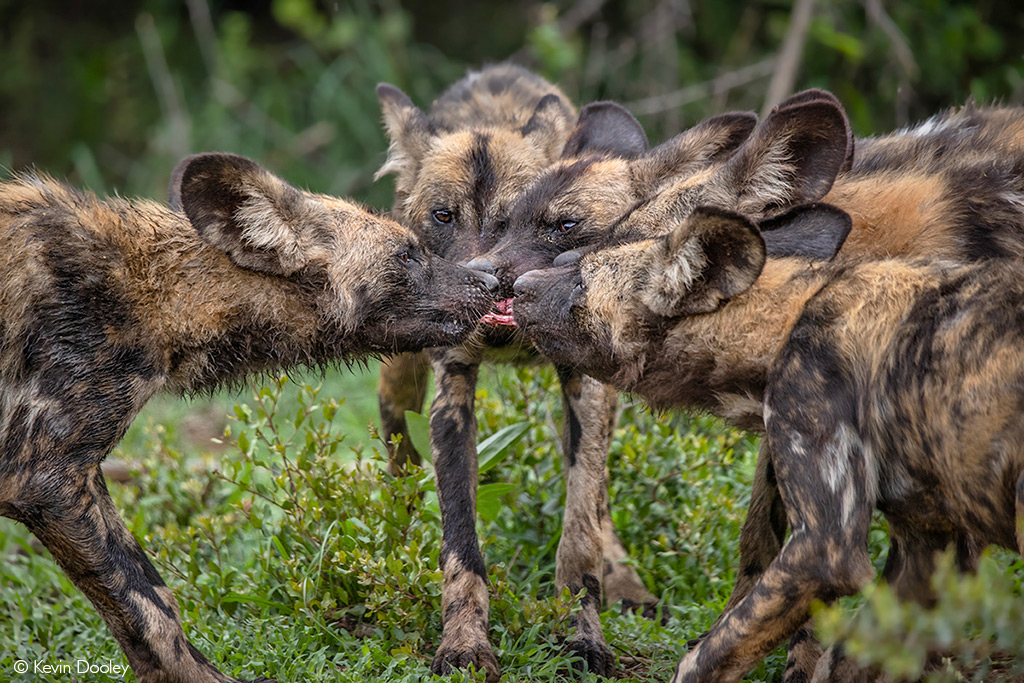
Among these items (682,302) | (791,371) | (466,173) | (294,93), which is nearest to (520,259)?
(466,173)

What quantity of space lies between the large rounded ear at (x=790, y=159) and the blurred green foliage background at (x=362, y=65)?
12.0 feet

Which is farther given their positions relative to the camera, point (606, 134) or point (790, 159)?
point (606, 134)

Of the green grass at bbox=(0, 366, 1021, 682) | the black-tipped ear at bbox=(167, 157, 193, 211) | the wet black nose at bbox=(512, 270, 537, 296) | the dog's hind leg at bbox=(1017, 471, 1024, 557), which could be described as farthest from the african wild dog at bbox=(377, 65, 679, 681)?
the dog's hind leg at bbox=(1017, 471, 1024, 557)

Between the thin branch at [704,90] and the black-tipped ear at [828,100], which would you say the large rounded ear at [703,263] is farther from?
the thin branch at [704,90]

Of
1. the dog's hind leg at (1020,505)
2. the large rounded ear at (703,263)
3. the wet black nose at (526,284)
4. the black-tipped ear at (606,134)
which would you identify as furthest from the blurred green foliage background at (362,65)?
the dog's hind leg at (1020,505)

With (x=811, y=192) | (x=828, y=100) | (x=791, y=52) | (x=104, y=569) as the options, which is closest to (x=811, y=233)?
(x=811, y=192)

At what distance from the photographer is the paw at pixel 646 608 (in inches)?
175

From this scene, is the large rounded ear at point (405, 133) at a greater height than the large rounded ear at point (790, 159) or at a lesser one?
greater

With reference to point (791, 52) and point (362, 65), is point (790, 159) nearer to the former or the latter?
point (791, 52)

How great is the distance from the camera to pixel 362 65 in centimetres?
959

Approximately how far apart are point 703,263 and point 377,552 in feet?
5.48

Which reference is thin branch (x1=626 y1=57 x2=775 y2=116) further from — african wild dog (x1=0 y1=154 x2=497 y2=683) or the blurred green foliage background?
african wild dog (x1=0 y1=154 x2=497 y2=683)

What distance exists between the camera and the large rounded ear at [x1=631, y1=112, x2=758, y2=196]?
14.6ft

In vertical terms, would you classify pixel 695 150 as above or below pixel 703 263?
above
